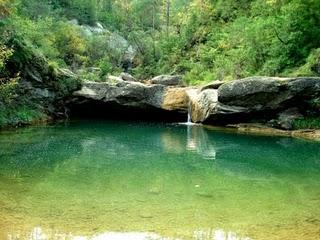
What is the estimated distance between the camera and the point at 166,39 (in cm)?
4300

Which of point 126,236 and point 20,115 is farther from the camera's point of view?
point 20,115

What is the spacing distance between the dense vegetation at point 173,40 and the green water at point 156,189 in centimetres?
357

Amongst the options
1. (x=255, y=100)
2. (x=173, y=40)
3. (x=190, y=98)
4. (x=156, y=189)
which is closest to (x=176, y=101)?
(x=190, y=98)

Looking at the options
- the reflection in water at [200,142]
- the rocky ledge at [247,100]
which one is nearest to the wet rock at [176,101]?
the rocky ledge at [247,100]

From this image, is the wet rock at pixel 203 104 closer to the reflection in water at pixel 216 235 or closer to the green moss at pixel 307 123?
the green moss at pixel 307 123

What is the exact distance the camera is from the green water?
7047 mm

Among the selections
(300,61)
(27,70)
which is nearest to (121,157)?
(27,70)

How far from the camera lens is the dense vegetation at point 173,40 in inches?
900

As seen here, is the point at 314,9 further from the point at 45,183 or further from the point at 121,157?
the point at 45,183

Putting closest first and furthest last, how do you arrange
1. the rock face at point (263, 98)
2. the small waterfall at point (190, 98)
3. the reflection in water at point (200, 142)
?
the reflection in water at point (200, 142)
the rock face at point (263, 98)
the small waterfall at point (190, 98)

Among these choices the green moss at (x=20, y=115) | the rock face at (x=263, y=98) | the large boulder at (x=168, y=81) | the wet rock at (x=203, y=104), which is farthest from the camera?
the large boulder at (x=168, y=81)

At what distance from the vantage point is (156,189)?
9602mm

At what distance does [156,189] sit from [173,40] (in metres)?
33.5

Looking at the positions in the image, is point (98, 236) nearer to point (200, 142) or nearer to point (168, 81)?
point (200, 142)
